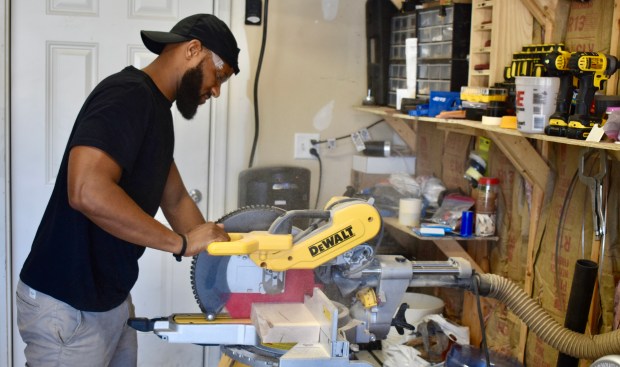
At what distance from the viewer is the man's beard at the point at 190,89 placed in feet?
6.84

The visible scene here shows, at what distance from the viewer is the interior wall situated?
3311 millimetres

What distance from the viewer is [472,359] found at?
257cm

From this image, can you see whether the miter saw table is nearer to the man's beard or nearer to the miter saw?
the miter saw

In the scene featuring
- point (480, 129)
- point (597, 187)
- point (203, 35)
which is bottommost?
point (597, 187)

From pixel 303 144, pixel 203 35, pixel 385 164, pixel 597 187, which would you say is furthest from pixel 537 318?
pixel 303 144

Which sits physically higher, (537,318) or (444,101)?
(444,101)

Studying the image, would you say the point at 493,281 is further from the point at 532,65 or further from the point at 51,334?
the point at 51,334

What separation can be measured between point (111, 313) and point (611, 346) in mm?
1257

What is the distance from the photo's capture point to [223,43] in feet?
6.77

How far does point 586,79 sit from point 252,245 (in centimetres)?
93

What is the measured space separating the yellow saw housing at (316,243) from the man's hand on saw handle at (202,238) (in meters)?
0.03

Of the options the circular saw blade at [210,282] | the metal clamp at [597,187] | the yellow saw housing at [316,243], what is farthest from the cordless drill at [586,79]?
the circular saw blade at [210,282]

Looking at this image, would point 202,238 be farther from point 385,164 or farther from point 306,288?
point 385,164

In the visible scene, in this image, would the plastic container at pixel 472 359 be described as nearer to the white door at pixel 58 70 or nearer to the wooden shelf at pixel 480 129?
the wooden shelf at pixel 480 129
